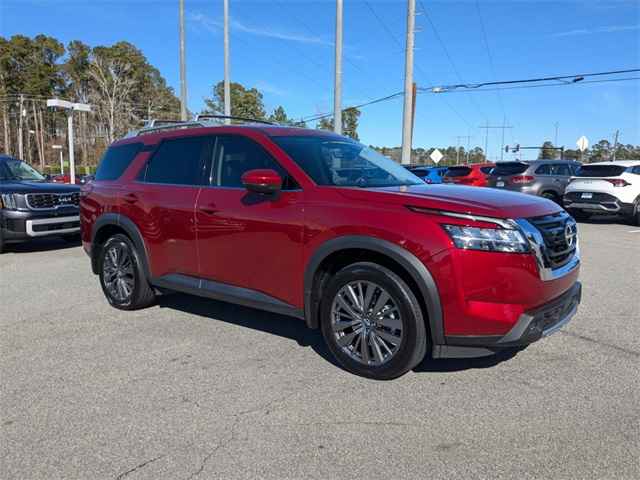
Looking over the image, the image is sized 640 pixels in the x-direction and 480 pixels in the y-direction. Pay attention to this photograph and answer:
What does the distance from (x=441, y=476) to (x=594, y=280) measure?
523cm

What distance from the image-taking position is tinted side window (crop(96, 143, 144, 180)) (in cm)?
536

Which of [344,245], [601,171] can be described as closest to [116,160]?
[344,245]

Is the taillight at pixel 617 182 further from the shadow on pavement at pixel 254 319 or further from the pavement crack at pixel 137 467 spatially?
the pavement crack at pixel 137 467

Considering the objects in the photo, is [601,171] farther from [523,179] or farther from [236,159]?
[236,159]

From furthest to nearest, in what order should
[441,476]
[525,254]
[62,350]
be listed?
[62,350]
[525,254]
[441,476]

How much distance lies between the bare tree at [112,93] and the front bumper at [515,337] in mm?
52510

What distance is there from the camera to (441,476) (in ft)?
8.02

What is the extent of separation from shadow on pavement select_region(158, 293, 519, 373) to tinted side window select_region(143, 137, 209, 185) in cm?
140

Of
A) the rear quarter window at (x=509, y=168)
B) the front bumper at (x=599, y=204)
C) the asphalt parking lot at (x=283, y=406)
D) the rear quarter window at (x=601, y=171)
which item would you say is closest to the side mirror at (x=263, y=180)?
the asphalt parking lot at (x=283, y=406)

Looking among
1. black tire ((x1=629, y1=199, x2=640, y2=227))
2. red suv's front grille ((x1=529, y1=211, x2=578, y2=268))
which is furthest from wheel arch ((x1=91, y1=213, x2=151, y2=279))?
black tire ((x1=629, y1=199, x2=640, y2=227))

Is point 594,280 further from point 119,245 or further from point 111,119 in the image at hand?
point 111,119

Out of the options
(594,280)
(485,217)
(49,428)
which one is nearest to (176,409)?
(49,428)

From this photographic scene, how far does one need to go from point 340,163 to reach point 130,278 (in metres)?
2.57

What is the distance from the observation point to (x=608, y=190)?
12.8 meters
